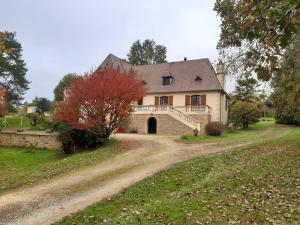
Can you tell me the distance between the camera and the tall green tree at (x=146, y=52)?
2456 inches

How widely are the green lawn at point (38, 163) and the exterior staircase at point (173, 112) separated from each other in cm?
873

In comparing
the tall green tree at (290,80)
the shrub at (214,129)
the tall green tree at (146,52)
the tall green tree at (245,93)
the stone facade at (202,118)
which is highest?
the tall green tree at (146,52)

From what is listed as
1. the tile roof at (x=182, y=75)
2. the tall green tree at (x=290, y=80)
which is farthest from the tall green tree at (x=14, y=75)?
the tall green tree at (x=290, y=80)

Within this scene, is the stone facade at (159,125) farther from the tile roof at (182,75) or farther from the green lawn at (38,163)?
the green lawn at (38,163)

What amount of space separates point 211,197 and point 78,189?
13.5 ft

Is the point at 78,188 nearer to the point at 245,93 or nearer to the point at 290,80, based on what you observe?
the point at 290,80

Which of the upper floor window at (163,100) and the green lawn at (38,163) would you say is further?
the upper floor window at (163,100)

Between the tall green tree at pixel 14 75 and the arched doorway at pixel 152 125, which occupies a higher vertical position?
the tall green tree at pixel 14 75

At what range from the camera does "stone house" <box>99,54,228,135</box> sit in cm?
2747

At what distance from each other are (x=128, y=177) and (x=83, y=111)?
864cm

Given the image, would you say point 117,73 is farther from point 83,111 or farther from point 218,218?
point 218,218

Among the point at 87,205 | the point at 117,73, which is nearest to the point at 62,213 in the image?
the point at 87,205

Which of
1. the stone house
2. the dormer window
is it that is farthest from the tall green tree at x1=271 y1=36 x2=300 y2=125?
the dormer window

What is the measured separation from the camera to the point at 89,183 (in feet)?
32.9
